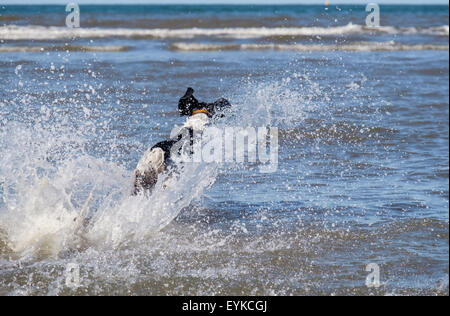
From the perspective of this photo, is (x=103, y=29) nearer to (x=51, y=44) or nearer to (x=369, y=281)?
(x=51, y=44)

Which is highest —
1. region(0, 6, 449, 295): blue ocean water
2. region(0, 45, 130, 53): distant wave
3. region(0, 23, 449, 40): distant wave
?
region(0, 23, 449, 40): distant wave

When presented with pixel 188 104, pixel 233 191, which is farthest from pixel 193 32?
pixel 188 104

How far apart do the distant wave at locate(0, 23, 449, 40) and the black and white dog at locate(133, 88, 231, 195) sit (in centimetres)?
1660

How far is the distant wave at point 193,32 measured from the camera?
22125 mm

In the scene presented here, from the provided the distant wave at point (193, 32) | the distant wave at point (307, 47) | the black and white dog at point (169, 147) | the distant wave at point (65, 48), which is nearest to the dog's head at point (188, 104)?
the black and white dog at point (169, 147)

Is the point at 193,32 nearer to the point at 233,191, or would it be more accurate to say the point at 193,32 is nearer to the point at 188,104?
the point at 233,191

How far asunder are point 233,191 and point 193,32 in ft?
60.6

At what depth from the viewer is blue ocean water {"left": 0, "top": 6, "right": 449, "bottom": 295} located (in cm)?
457

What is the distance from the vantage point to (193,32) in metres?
24.1

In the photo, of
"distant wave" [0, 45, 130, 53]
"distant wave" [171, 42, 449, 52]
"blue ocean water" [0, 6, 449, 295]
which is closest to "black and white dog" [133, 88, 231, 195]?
"blue ocean water" [0, 6, 449, 295]

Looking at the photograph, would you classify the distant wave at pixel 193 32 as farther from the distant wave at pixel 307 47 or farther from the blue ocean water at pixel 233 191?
the blue ocean water at pixel 233 191

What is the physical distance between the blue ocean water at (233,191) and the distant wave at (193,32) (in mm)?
9934

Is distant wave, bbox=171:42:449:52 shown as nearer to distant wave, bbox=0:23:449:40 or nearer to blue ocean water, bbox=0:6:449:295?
distant wave, bbox=0:23:449:40
